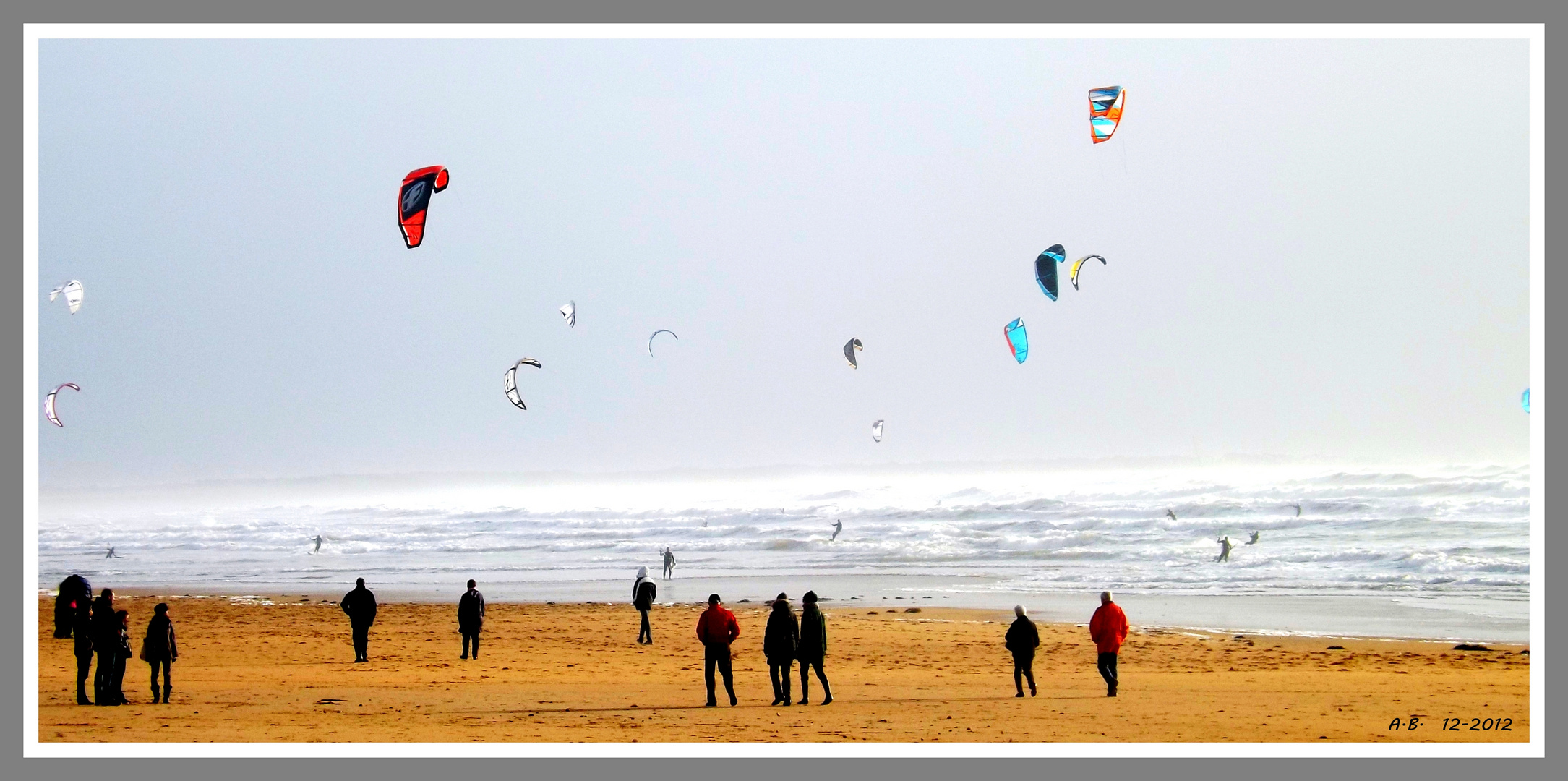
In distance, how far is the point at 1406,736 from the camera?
7652 mm

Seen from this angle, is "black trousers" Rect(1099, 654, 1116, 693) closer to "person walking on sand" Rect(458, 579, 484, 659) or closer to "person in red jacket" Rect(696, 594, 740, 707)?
"person in red jacket" Rect(696, 594, 740, 707)

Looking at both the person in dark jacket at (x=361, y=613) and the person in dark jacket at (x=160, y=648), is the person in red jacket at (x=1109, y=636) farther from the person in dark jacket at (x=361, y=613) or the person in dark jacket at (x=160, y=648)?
the person in dark jacket at (x=160, y=648)

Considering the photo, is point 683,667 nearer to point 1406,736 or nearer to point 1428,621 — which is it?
point 1406,736

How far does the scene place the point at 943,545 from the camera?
32.0 m

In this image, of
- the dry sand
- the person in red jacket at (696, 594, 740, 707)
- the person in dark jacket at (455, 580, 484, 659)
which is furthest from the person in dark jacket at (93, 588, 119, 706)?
the person in red jacket at (696, 594, 740, 707)

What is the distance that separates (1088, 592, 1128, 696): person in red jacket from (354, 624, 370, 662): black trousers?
6234mm

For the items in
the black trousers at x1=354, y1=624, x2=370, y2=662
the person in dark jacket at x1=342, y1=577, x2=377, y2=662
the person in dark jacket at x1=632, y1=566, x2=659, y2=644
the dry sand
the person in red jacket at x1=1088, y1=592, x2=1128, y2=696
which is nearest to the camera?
the dry sand

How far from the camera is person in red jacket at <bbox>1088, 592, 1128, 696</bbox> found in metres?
9.21

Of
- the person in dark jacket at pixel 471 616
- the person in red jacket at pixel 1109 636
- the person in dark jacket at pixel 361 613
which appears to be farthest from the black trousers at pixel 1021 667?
the person in dark jacket at pixel 361 613

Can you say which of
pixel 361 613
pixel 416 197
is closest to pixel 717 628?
pixel 361 613

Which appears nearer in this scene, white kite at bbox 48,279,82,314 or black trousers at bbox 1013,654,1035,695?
black trousers at bbox 1013,654,1035,695

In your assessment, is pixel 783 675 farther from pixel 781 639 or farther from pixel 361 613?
pixel 361 613

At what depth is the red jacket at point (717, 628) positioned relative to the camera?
343 inches

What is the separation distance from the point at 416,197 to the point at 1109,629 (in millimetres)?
7787
